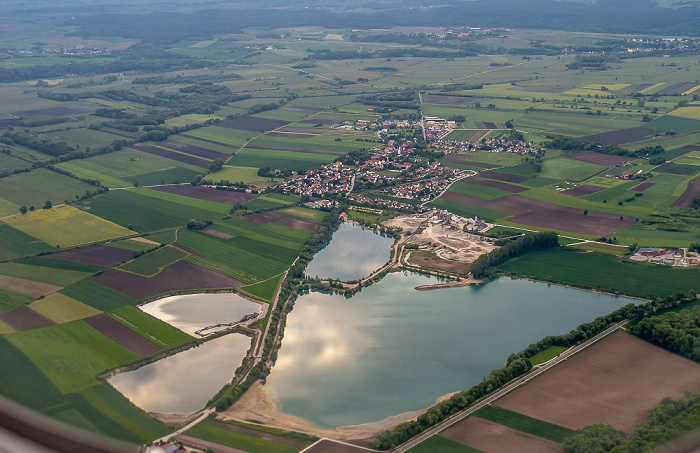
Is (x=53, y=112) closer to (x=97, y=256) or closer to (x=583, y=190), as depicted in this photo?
(x=97, y=256)

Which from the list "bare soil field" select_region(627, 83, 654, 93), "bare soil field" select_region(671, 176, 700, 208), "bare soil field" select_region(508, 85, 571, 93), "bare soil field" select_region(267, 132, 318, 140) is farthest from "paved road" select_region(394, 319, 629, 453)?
"bare soil field" select_region(627, 83, 654, 93)

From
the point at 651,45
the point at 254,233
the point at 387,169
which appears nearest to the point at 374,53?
the point at 651,45

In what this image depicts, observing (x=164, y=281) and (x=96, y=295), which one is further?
(x=164, y=281)

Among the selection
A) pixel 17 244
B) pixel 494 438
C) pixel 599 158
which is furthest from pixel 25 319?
pixel 599 158

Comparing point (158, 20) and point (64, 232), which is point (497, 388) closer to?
point (64, 232)

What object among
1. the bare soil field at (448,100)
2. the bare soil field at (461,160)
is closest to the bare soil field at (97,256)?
the bare soil field at (461,160)

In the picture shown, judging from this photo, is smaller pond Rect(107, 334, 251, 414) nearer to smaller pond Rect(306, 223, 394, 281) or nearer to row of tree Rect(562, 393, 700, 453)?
smaller pond Rect(306, 223, 394, 281)

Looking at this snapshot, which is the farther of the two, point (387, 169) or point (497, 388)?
point (387, 169)
